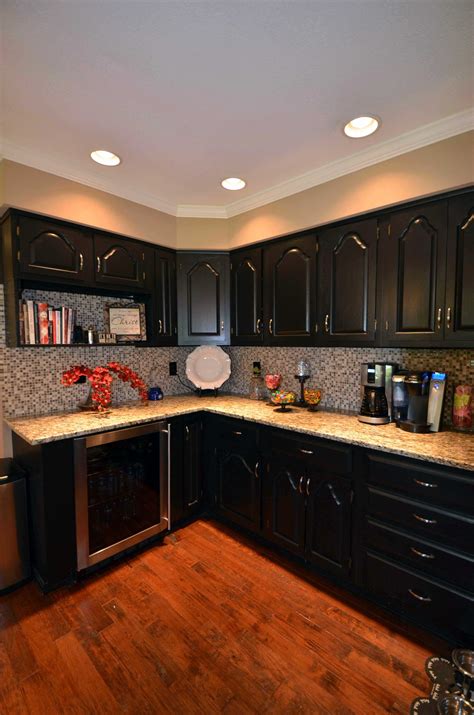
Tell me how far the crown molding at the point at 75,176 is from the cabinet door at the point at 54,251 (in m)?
0.32

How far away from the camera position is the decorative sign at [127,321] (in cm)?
249

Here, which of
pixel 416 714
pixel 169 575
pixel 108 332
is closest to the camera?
pixel 416 714

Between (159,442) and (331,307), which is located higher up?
(331,307)

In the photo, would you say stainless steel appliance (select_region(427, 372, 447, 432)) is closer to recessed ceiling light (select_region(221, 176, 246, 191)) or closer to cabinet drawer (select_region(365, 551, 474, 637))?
cabinet drawer (select_region(365, 551, 474, 637))

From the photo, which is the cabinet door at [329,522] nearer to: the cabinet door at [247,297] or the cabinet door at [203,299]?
the cabinet door at [247,297]

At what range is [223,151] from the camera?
1900 mm

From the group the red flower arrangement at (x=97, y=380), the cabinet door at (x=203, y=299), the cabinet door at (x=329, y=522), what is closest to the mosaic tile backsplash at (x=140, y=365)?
the red flower arrangement at (x=97, y=380)

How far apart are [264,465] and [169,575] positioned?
35.8 inches

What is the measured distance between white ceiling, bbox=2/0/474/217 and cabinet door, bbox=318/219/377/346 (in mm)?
414

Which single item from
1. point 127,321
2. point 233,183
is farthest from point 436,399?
point 127,321

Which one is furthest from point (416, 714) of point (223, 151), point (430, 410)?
point (223, 151)

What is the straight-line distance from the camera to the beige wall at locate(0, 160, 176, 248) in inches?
73.4

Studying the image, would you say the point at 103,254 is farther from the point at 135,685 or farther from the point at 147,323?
the point at 135,685

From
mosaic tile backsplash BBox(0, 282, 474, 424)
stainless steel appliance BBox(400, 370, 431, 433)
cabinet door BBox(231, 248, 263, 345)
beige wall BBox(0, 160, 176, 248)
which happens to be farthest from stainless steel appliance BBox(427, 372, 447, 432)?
beige wall BBox(0, 160, 176, 248)
